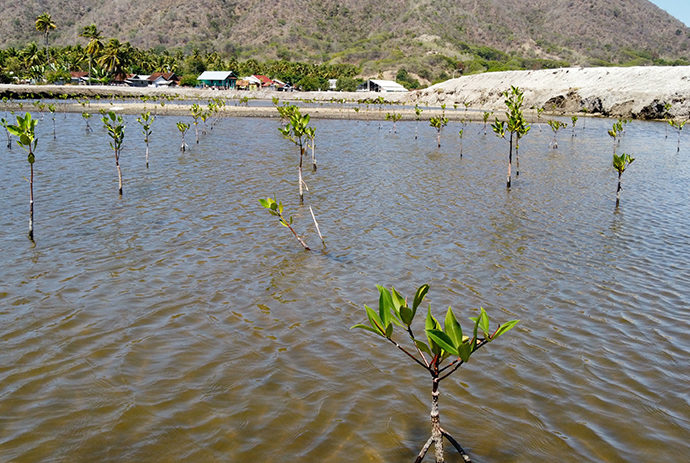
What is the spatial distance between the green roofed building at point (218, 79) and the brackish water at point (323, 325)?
12402 centimetres

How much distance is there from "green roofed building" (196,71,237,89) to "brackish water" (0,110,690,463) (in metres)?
124

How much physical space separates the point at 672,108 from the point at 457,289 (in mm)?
78299

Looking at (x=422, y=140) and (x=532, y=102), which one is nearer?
(x=422, y=140)

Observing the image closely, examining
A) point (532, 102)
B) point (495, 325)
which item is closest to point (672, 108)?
point (532, 102)

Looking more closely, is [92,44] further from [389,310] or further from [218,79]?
[389,310]

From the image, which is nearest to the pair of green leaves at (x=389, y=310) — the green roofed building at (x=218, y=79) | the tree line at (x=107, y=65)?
the tree line at (x=107, y=65)

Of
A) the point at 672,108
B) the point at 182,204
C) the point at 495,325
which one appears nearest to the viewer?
the point at 495,325

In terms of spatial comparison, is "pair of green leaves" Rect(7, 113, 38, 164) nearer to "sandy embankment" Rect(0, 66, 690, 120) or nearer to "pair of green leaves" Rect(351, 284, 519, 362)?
"pair of green leaves" Rect(351, 284, 519, 362)

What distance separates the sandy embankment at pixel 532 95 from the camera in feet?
227

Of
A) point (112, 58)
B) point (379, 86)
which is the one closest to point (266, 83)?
point (379, 86)

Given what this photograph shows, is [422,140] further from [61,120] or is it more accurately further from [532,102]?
[532,102]

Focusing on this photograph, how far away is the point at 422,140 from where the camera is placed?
42562 mm

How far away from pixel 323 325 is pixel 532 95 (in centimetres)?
9566

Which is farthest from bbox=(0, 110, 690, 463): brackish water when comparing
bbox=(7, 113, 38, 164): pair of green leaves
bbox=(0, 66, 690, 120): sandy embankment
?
bbox=(0, 66, 690, 120): sandy embankment
